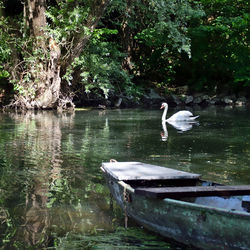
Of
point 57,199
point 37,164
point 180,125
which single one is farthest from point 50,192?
point 180,125

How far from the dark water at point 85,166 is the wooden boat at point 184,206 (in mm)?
214

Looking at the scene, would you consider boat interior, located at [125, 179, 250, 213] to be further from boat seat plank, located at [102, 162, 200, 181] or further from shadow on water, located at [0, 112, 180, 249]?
shadow on water, located at [0, 112, 180, 249]

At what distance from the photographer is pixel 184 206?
4.91m

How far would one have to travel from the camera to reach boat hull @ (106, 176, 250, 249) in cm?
449

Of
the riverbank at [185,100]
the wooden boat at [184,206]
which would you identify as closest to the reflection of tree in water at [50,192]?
the wooden boat at [184,206]

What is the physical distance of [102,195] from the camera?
7.20 m

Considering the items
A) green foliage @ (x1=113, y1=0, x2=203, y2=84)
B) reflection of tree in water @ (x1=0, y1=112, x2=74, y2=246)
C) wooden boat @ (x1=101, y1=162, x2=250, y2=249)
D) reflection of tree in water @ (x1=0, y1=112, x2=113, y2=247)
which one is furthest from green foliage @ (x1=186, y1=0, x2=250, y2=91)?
wooden boat @ (x1=101, y1=162, x2=250, y2=249)

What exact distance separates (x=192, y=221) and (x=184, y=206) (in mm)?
169

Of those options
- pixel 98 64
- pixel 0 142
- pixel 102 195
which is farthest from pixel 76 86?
pixel 102 195

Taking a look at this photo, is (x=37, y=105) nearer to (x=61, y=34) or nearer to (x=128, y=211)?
(x=61, y=34)

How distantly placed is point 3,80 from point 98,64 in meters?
5.58

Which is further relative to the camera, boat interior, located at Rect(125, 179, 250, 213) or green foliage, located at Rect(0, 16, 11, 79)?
green foliage, located at Rect(0, 16, 11, 79)

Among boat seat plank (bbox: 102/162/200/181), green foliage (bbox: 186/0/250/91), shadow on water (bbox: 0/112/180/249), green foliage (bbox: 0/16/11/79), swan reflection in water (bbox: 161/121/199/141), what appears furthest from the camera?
green foliage (bbox: 186/0/250/91)

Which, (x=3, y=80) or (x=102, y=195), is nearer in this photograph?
(x=102, y=195)
